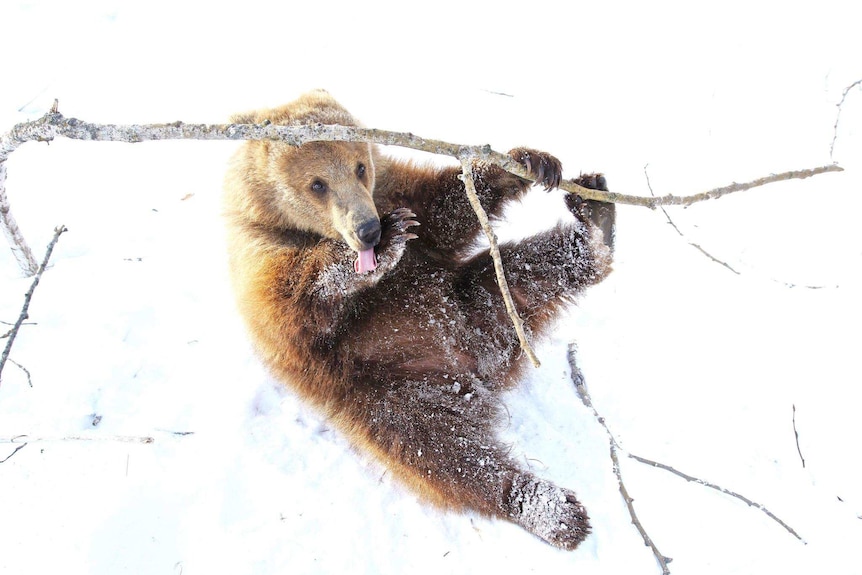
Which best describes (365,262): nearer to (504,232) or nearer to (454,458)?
(454,458)

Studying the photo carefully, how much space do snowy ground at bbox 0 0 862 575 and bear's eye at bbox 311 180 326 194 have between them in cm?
149

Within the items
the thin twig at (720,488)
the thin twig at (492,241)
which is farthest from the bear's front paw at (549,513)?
the thin twig at (492,241)

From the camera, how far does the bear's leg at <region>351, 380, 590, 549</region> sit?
10.4ft

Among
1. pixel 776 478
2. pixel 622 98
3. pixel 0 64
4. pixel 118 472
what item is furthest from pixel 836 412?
pixel 0 64

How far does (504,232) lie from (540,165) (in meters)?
1.39

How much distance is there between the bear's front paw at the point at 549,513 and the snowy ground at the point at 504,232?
300 millimetres

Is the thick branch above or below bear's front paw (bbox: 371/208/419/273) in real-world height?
→ above

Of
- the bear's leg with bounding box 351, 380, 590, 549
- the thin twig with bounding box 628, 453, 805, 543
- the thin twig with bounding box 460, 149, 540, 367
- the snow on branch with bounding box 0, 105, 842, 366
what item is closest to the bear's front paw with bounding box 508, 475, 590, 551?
the bear's leg with bounding box 351, 380, 590, 549

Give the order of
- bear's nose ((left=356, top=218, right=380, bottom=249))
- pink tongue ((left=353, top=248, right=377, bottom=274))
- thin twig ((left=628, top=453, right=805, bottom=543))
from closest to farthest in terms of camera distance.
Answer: bear's nose ((left=356, top=218, right=380, bottom=249)) → pink tongue ((left=353, top=248, right=377, bottom=274)) → thin twig ((left=628, top=453, right=805, bottom=543))

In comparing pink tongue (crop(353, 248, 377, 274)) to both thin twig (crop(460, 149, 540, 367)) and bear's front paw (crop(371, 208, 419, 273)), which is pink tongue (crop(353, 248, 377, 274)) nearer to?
bear's front paw (crop(371, 208, 419, 273))

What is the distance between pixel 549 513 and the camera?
3.15 meters

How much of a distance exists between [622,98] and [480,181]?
2.49 m

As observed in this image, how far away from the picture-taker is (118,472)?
329cm

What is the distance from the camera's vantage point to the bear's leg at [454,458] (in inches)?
125
